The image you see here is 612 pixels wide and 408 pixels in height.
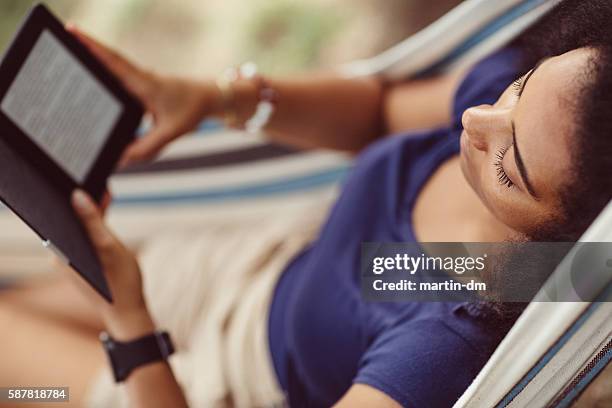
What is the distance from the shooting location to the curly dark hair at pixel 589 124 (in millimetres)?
409

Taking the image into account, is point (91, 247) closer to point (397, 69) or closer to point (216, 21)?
point (397, 69)

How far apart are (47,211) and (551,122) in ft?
1.44

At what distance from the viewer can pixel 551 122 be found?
1.35ft

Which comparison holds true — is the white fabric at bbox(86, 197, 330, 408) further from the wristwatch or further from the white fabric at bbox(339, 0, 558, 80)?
the white fabric at bbox(339, 0, 558, 80)

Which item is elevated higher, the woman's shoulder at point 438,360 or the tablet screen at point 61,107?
the tablet screen at point 61,107

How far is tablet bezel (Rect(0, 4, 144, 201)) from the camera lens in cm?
60

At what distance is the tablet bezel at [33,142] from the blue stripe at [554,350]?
0.47m

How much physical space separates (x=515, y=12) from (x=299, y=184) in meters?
0.44

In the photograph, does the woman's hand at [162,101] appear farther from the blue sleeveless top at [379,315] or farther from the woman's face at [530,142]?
the woman's face at [530,142]

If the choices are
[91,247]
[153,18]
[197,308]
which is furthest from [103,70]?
[153,18]

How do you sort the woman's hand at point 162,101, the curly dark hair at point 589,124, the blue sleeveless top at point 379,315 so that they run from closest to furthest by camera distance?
1. the curly dark hair at point 589,124
2. the blue sleeveless top at point 379,315
3. the woman's hand at point 162,101

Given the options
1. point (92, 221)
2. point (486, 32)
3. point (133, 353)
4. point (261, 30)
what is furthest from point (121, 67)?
point (261, 30)

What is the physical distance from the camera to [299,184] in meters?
1.02

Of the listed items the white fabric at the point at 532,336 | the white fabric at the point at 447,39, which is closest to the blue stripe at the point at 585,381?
the white fabric at the point at 532,336
